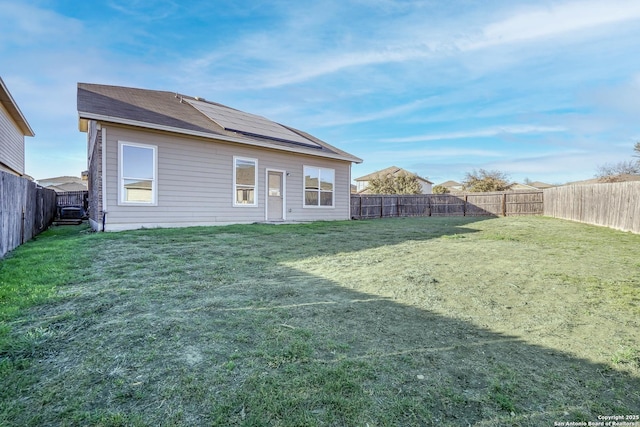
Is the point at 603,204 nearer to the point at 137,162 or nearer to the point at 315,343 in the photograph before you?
the point at 315,343

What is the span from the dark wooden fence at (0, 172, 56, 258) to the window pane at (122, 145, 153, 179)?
2091 millimetres

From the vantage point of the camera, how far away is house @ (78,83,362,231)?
827 centimetres

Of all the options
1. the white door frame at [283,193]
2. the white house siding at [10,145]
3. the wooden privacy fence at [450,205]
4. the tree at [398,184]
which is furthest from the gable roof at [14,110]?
the tree at [398,184]

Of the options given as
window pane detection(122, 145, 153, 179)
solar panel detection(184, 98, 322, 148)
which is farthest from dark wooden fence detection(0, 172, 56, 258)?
solar panel detection(184, 98, 322, 148)

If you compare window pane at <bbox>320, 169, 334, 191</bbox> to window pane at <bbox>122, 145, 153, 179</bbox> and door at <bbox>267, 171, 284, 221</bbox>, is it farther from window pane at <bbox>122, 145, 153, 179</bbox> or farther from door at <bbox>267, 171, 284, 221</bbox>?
window pane at <bbox>122, 145, 153, 179</bbox>

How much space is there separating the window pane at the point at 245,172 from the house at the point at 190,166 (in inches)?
1.3

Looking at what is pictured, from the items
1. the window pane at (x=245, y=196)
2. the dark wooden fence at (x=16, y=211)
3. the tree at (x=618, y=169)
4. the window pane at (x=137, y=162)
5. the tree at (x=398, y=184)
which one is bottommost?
the dark wooden fence at (x=16, y=211)

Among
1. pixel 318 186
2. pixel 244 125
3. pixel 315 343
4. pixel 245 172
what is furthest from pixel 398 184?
pixel 315 343

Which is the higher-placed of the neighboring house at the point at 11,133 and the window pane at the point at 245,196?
the neighboring house at the point at 11,133

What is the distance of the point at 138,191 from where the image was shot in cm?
865

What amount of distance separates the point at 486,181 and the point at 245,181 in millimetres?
24061

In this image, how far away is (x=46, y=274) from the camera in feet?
13.1

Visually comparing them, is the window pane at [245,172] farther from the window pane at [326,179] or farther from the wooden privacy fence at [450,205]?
the wooden privacy fence at [450,205]

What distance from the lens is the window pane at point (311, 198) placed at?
12.6m
